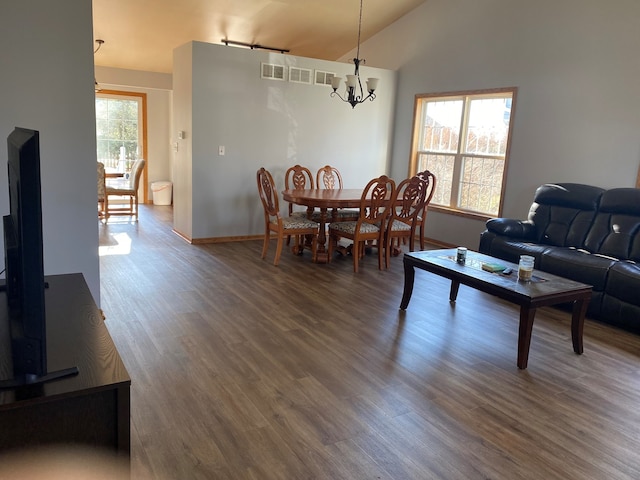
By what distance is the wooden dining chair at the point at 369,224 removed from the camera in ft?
16.9

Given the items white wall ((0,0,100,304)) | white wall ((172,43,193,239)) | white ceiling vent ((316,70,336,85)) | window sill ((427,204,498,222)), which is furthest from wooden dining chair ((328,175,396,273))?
white wall ((0,0,100,304))

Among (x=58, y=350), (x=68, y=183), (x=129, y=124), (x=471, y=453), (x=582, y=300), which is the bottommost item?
(x=471, y=453)

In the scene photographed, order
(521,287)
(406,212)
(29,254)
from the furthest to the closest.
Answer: (406,212)
(521,287)
(29,254)

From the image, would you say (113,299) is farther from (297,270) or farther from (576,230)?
(576,230)

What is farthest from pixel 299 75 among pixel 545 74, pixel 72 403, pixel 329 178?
pixel 72 403

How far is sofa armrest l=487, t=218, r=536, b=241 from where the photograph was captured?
4.93 meters

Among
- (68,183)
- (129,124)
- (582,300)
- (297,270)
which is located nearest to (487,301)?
(582,300)

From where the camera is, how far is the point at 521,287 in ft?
10.4

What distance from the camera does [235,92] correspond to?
611cm

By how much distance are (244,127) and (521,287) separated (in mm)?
4211

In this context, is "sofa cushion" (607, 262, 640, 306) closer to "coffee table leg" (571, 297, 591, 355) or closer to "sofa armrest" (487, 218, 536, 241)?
"coffee table leg" (571, 297, 591, 355)

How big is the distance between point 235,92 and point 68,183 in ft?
10.8

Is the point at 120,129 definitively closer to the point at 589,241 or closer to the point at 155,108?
the point at 155,108

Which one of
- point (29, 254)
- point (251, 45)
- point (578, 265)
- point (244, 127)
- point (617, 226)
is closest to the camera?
point (29, 254)
